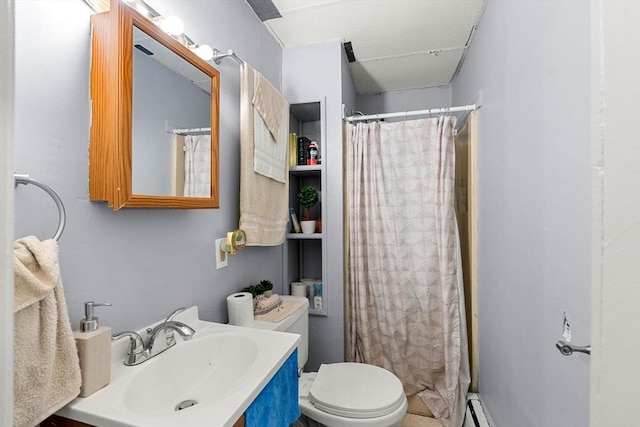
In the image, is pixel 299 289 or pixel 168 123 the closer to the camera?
pixel 168 123

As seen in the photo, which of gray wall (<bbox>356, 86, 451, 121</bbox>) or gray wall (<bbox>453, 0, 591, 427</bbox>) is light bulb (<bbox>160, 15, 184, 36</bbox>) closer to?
gray wall (<bbox>453, 0, 591, 427</bbox>)

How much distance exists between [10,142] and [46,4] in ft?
2.15

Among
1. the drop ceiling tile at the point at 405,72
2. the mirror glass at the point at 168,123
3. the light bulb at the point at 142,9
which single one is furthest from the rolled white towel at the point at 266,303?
the drop ceiling tile at the point at 405,72

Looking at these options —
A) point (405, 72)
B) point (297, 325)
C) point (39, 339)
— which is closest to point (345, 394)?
point (297, 325)

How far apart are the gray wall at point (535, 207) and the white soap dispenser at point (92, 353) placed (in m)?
1.14

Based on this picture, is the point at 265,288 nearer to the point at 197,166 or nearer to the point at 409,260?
the point at 197,166

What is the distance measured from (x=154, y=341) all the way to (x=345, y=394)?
87 centimetres

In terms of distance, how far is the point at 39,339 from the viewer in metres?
0.58

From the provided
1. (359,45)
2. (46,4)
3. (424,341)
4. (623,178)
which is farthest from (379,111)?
(623,178)

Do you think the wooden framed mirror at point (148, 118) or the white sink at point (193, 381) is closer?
the white sink at point (193, 381)

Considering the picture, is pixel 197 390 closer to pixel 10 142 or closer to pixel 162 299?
pixel 162 299

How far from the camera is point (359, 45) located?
191 cm

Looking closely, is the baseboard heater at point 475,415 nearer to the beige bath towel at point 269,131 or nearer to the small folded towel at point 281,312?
the small folded towel at point 281,312

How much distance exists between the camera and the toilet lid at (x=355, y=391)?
4.11 feet
